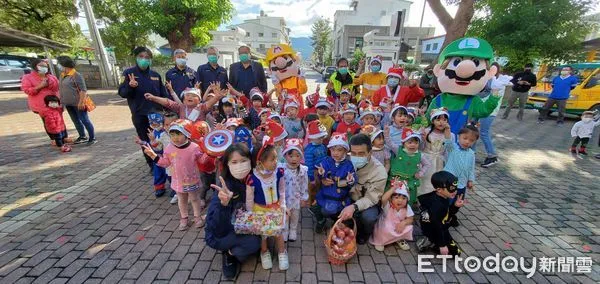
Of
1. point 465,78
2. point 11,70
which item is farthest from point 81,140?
point 11,70

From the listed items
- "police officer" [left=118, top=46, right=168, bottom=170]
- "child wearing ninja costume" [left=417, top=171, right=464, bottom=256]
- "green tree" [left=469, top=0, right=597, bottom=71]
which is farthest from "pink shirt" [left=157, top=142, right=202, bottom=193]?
"green tree" [left=469, top=0, right=597, bottom=71]

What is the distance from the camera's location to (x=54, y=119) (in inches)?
233

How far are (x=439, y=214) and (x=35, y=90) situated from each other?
7.88 m

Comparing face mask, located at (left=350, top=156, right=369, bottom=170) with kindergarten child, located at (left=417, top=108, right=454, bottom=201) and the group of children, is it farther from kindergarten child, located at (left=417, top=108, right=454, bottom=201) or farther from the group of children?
kindergarten child, located at (left=417, top=108, right=454, bottom=201)

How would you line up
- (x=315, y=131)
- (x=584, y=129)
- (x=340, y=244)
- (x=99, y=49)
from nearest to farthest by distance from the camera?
(x=340, y=244) < (x=315, y=131) < (x=584, y=129) < (x=99, y=49)

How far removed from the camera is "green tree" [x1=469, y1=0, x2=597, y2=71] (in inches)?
455

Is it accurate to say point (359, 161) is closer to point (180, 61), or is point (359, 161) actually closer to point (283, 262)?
point (283, 262)

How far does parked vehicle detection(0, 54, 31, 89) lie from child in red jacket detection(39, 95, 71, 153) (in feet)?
42.9

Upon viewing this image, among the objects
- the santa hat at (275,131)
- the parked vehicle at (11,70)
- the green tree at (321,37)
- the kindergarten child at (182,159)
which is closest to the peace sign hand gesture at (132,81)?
the kindergarten child at (182,159)

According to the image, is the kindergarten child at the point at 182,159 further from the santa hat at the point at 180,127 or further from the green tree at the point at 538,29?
the green tree at the point at 538,29

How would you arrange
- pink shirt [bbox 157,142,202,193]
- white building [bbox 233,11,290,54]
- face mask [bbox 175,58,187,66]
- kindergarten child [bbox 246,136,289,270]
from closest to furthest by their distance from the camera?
kindergarten child [bbox 246,136,289,270], pink shirt [bbox 157,142,202,193], face mask [bbox 175,58,187,66], white building [bbox 233,11,290,54]

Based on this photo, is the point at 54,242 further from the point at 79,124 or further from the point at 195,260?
the point at 79,124

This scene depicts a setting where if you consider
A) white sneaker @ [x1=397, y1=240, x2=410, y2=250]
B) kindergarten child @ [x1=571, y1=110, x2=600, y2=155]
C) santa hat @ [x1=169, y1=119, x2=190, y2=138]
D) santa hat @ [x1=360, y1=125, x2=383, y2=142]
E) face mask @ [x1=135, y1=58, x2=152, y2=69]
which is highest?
face mask @ [x1=135, y1=58, x2=152, y2=69]

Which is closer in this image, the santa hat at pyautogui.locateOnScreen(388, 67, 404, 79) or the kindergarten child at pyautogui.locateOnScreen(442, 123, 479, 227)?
the kindergarten child at pyautogui.locateOnScreen(442, 123, 479, 227)
